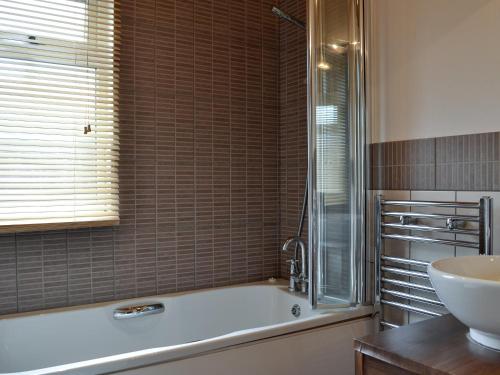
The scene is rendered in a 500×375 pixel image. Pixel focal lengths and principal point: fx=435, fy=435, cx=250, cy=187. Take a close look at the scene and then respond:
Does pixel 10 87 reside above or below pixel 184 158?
above

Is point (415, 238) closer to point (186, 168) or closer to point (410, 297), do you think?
point (410, 297)

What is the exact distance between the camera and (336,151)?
1973 millimetres

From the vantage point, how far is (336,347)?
6.15ft

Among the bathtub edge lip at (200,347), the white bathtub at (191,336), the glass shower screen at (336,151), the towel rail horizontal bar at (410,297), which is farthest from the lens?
the glass shower screen at (336,151)

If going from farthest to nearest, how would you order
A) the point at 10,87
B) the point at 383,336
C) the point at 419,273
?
1. the point at 10,87
2. the point at 419,273
3. the point at 383,336

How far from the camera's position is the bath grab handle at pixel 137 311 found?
211 cm

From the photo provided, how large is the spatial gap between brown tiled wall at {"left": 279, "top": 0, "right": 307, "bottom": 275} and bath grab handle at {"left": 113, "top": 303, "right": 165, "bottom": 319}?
855mm

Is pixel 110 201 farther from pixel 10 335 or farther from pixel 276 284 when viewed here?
pixel 276 284

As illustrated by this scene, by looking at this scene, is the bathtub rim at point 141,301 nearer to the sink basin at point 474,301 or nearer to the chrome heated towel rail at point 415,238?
the chrome heated towel rail at point 415,238

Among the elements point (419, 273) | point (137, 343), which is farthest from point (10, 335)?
point (419, 273)

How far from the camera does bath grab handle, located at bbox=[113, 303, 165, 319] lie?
2105 millimetres

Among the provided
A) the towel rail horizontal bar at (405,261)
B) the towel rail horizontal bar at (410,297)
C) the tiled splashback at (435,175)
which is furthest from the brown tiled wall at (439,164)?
the towel rail horizontal bar at (410,297)

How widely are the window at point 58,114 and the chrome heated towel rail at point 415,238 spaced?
4.26 ft

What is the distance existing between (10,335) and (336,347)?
1.41m
